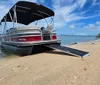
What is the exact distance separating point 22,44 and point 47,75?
3765 mm

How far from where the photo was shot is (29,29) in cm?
829

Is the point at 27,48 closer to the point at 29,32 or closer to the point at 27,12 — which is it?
the point at 29,32

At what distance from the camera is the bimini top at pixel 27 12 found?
9.29 m

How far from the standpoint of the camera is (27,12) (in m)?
10.8

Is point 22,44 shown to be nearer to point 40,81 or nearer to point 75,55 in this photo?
point 75,55

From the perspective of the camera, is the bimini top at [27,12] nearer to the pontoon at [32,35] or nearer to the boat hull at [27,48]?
the pontoon at [32,35]

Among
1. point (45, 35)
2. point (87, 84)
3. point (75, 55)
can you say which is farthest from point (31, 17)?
point (87, 84)

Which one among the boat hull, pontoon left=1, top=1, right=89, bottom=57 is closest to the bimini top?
pontoon left=1, top=1, right=89, bottom=57

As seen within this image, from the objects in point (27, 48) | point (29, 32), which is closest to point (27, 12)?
point (29, 32)

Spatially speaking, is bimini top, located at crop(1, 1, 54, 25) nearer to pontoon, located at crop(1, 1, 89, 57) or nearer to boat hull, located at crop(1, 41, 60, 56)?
pontoon, located at crop(1, 1, 89, 57)

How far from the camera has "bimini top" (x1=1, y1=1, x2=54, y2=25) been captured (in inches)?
366

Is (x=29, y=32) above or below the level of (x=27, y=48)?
above

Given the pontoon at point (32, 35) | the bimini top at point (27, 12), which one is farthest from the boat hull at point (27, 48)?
the bimini top at point (27, 12)

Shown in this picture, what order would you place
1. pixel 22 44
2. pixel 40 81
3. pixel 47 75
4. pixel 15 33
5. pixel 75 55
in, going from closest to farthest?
A: pixel 40 81, pixel 47 75, pixel 75 55, pixel 22 44, pixel 15 33
